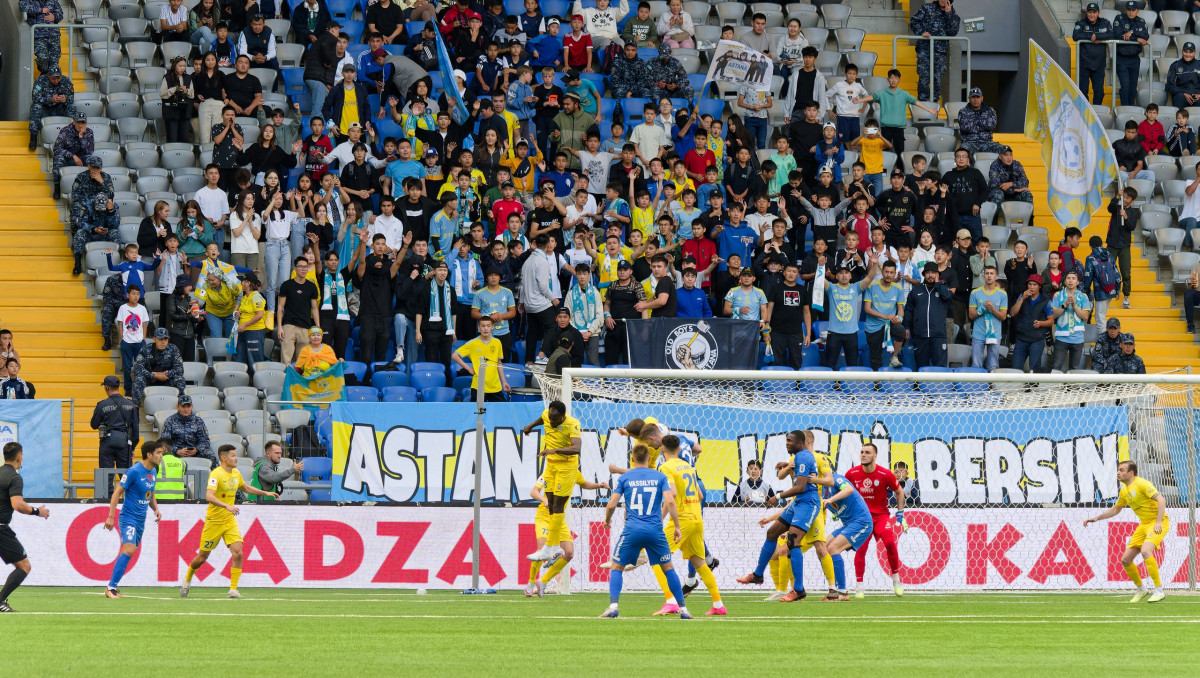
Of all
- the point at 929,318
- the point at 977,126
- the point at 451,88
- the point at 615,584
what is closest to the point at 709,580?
the point at 615,584

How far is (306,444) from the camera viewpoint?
21750mm

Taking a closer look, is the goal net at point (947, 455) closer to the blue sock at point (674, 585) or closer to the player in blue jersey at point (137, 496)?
the player in blue jersey at point (137, 496)

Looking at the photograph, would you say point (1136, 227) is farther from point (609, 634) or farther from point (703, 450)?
point (609, 634)

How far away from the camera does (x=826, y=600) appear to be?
18.7 m

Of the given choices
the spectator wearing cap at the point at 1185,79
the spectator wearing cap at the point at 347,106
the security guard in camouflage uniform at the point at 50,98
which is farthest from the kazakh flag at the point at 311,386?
the spectator wearing cap at the point at 1185,79

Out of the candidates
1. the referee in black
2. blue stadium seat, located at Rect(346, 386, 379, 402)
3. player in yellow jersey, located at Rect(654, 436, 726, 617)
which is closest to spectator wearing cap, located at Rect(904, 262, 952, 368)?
blue stadium seat, located at Rect(346, 386, 379, 402)

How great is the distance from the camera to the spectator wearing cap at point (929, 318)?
80.9ft

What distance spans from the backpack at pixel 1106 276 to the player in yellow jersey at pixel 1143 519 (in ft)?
26.7

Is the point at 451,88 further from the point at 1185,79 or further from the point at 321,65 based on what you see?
the point at 1185,79

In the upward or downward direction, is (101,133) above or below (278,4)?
below

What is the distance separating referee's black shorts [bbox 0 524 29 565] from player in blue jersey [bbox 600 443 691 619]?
6630 millimetres

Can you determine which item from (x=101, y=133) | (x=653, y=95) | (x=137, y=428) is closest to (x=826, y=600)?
(x=137, y=428)

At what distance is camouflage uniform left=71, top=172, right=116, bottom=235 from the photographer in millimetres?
25484

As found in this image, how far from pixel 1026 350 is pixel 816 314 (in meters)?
3.43
